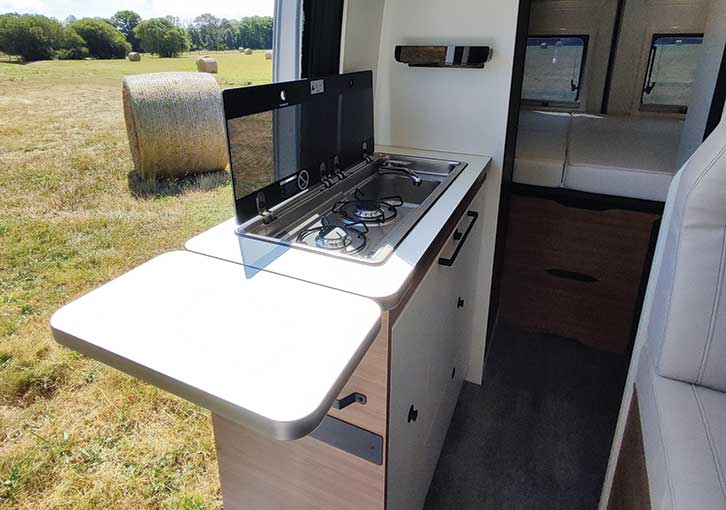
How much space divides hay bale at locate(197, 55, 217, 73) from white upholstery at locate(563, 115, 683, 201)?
1.51 meters

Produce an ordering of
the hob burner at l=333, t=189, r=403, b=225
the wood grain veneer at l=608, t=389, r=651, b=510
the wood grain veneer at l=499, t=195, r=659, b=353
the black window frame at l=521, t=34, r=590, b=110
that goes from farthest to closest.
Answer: the black window frame at l=521, t=34, r=590, b=110, the wood grain veneer at l=499, t=195, r=659, b=353, the hob burner at l=333, t=189, r=403, b=225, the wood grain veneer at l=608, t=389, r=651, b=510

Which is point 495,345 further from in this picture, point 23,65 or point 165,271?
point 23,65

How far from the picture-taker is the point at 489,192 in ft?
A: 5.90

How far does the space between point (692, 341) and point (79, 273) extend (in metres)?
1.48

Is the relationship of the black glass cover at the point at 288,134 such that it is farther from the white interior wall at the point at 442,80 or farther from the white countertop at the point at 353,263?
the white interior wall at the point at 442,80

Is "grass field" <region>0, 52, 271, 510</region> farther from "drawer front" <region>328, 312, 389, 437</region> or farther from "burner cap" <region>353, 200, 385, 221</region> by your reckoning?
"drawer front" <region>328, 312, 389, 437</region>

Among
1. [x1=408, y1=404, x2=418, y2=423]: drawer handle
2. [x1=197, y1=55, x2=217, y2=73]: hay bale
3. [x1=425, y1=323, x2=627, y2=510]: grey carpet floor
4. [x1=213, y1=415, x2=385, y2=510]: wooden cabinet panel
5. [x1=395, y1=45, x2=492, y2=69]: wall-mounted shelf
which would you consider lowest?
[x1=425, y1=323, x2=627, y2=510]: grey carpet floor

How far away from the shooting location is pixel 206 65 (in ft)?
4.24

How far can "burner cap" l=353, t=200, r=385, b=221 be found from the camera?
1.25 meters

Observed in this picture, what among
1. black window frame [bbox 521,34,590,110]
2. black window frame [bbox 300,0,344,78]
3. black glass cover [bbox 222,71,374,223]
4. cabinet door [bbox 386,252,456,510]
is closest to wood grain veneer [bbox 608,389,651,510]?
cabinet door [bbox 386,252,456,510]

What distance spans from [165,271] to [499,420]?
1465 mm

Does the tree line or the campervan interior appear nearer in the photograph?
the campervan interior

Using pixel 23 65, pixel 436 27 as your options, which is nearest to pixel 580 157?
pixel 436 27

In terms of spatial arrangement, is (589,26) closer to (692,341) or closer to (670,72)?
(670,72)
